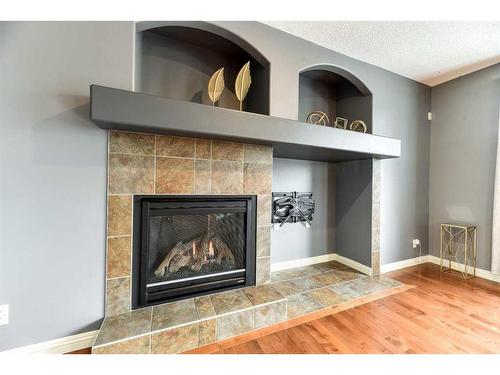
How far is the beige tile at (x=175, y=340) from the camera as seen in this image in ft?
4.33

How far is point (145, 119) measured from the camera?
1.30 meters

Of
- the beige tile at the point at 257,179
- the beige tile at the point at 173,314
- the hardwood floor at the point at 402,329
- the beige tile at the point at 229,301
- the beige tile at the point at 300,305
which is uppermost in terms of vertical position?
the beige tile at the point at 257,179

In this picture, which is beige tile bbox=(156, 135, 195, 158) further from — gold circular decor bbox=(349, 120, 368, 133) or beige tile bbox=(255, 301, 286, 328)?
gold circular decor bbox=(349, 120, 368, 133)

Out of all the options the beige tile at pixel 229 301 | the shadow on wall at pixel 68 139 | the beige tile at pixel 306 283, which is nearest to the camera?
the shadow on wall at pixel 68 139

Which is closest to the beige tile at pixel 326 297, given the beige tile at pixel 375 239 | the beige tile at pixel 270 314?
the beige tile at pixel 270 314

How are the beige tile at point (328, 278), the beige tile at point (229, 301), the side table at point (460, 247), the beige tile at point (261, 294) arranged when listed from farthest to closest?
the side table at point (460, 247)
the beige tile at point (328, 278)
the beige tile at point (261, 294)
the beige tile at point (229, 301)

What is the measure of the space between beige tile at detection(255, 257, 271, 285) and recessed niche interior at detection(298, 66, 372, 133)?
69.3 inches

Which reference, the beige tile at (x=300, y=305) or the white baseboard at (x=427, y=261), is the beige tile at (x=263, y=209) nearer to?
the beige tile at (x=300, y=305)

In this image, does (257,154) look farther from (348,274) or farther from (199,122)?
(348,274)

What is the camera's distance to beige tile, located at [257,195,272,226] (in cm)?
197

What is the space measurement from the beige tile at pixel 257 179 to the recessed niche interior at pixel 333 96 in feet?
3.69

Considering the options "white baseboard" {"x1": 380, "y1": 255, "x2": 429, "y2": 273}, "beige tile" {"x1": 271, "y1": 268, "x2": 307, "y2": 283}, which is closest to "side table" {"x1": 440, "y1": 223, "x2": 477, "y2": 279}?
"white baseboard" {"x1": 380, "y1": 255, "x2": 429, "y2": 273}

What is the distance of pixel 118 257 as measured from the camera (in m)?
1.49

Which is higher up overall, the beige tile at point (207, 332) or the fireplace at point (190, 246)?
the fireplace at point (190, 246)
